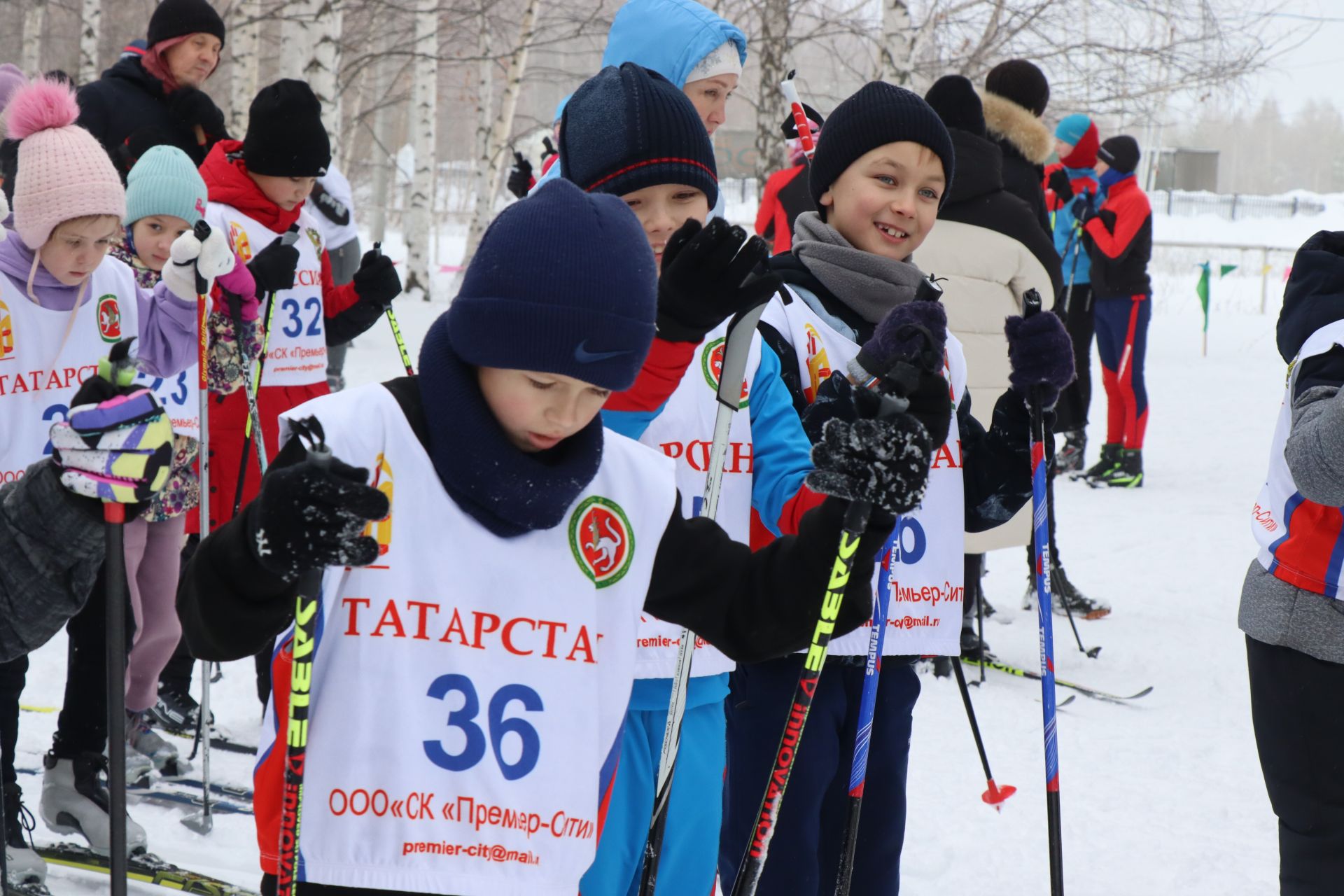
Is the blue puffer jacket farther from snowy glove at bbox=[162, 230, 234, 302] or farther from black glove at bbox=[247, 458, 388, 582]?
black glove at bbox=[247, 458, 388, 582]

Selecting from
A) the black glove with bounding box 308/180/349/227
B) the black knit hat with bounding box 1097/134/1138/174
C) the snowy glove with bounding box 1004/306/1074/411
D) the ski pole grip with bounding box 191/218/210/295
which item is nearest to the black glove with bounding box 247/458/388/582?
the snowy glove with bounding box 1004/306/1074/411

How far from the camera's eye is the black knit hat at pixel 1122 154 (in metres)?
9.36

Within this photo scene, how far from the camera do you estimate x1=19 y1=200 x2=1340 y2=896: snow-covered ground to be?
3877mm

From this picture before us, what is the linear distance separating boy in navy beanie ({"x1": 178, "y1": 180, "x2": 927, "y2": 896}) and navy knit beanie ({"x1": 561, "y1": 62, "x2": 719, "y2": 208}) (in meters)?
0.65

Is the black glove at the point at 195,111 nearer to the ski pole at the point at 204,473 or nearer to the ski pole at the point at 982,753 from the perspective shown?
the ski pole at the point at 204,473

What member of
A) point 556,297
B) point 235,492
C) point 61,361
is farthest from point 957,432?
point 235,492

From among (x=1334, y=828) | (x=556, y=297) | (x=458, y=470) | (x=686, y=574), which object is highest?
(x=556, y=297)

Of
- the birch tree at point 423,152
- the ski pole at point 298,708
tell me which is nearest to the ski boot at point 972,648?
the ski pole at point 298,708

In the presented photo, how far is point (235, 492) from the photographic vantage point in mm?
4465

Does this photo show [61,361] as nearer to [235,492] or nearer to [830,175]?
[235,492]

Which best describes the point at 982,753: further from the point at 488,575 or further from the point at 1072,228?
the point at 1072,228

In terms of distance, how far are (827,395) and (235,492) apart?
2689mm

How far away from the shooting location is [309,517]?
4.91 ft

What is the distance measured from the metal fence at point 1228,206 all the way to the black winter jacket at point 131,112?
41.4 m
